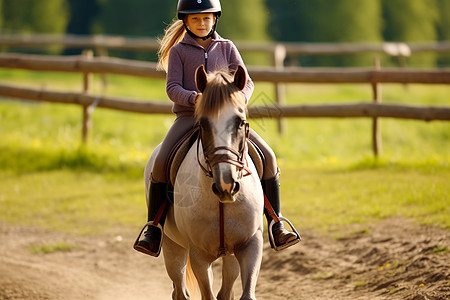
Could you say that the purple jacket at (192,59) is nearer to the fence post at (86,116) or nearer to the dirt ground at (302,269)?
the dirt ground at (302,269)

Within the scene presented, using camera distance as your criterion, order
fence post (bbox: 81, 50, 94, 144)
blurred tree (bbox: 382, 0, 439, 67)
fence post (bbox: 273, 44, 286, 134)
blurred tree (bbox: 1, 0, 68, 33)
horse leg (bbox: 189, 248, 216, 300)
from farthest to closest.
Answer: blurred tree (bbox: 1, 0, 68, 33)
blurred tree (bbox: 382, 0, 439, 67)
fence post (bbox: 273, 44, 286, 134)
fence post (bbox: 81, 50, 94, 144)
horse leg (bbox: 189, 248, 216, 300)

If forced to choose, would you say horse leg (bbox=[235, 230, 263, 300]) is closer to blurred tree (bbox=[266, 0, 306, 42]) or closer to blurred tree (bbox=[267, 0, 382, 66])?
blurred tree (bbox=[267, 0, 382, 66])

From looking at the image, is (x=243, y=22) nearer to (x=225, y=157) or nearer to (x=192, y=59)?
(x=192, y=59)

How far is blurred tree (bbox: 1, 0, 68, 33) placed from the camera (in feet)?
89.5

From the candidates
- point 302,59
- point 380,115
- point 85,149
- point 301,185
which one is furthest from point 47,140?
point 302,59

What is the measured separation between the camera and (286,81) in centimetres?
1139

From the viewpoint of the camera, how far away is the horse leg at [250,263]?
13.2 ft

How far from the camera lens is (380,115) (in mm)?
10555

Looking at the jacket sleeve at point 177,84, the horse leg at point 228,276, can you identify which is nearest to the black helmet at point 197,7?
the jacket sleeve at point 177,84

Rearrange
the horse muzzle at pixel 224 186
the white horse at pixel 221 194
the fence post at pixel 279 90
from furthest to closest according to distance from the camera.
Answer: the fence post at pixel 279 90, the white horse at pixel 221 194, the horse muzzle at pixel 224 186

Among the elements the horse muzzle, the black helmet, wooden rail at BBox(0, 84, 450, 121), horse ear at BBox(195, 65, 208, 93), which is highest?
the black helmet

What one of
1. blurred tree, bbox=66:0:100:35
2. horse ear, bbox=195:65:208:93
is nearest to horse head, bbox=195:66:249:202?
horse ear, bbox=195:65:208:93

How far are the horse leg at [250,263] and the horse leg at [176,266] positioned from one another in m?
0.86

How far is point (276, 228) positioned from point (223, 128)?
1179 millimetres
